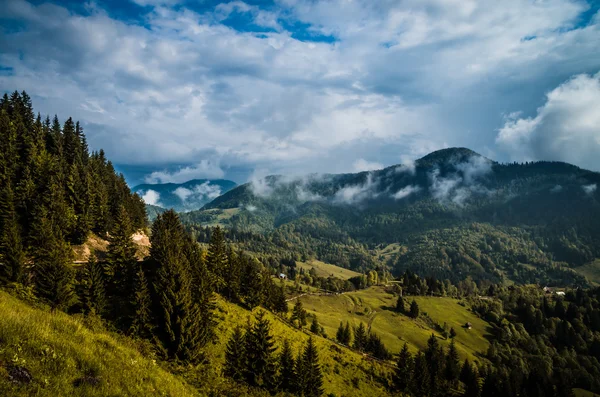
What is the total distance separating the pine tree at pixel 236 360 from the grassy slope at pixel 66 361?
39.6 metres

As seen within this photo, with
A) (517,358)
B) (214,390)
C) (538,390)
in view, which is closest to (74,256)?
(214,390)

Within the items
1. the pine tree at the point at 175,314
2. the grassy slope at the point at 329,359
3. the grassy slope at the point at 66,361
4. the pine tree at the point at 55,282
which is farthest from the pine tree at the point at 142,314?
the grassy slope at the point at 66,361

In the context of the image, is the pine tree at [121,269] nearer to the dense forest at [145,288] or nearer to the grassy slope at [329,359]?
the dense forest at [145,288]

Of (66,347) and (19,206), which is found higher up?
(19,206)

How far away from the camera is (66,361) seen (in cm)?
1380

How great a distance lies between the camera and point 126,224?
67.2 m

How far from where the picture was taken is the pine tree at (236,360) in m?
53.4

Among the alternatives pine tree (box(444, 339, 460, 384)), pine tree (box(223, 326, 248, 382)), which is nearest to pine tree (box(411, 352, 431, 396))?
pine tree (box(444, 339, 460, 384))

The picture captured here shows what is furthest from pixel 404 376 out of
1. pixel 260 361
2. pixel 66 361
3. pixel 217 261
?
pixel 66 361

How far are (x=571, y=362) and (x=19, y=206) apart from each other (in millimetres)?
297433

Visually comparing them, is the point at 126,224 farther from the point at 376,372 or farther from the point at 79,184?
the point at 376,372

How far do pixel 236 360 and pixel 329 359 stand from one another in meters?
39.7

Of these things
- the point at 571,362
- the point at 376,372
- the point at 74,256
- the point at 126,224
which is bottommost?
the point at 571,362

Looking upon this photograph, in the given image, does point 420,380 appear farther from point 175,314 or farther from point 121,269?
point 121,269
